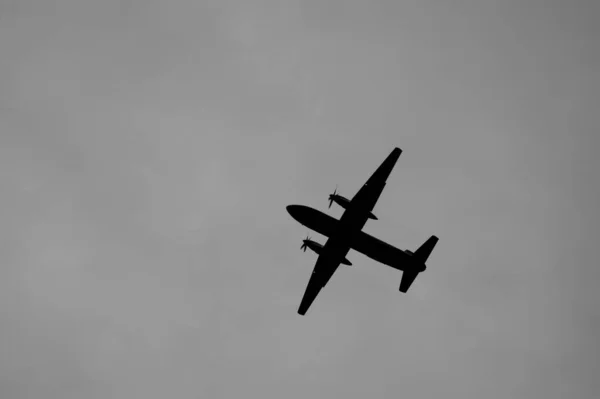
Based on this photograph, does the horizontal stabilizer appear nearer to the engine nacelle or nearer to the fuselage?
the fuselage

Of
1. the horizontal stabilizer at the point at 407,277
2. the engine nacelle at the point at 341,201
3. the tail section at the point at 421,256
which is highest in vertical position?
the engine nacelle at the point at 341,201

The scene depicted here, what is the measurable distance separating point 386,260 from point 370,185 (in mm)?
9369

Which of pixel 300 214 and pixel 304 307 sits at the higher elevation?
pixel 300 214

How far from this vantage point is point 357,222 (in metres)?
56.6

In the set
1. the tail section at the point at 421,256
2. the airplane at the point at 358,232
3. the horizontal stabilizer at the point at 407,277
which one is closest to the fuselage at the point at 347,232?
the airplane at the point at 358,232

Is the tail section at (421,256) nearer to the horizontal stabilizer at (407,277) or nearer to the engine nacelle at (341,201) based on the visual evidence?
the horizontal stabilizer at (407,277)

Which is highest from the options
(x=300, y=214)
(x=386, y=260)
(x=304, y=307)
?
(x=300, y=214)

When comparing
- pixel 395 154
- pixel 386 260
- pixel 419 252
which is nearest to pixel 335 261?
pixel 386 260

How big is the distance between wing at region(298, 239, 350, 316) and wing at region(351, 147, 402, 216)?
5551mm

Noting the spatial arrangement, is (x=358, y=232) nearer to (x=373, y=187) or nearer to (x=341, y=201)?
(x=341, y=201)

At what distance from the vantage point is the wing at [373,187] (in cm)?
5594

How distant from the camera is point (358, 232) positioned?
57.4 meters

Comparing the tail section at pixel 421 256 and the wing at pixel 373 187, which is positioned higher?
the wing at pixel 373 187

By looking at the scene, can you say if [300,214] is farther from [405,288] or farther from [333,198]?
[405,288]
